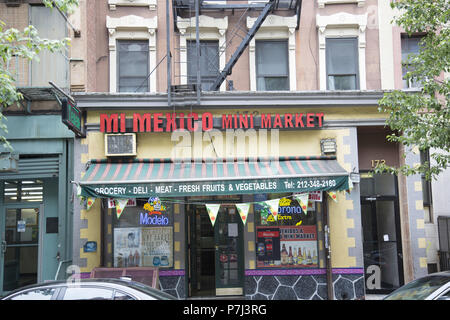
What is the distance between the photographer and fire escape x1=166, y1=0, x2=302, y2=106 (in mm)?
10977

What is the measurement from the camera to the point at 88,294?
5.88m

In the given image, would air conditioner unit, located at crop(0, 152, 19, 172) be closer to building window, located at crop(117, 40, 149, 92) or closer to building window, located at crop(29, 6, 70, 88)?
building window, located at crop(29, 6, 70, 88)

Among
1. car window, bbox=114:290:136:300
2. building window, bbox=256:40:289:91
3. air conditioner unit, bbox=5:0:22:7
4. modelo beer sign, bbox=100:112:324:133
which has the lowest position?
car window, bbox=114:290:136:300

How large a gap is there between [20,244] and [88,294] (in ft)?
22.0

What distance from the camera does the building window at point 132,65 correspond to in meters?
12.1

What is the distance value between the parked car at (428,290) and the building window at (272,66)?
23.6ft

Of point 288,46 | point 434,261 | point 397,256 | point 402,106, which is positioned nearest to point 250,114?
point 288,46

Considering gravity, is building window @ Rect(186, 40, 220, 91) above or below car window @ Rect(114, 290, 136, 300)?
above

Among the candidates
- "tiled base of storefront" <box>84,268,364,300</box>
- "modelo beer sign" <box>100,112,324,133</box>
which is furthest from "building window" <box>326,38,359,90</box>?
"tiled base of storefront" <box>84,268,364,300</box>

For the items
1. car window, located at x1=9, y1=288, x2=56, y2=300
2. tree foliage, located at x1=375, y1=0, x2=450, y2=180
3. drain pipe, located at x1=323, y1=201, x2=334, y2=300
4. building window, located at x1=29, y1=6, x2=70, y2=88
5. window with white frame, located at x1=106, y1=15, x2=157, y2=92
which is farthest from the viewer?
window with white frame, located at x1=106, y1=15, x2=157, y2=92

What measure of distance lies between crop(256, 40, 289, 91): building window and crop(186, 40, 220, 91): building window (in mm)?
1238

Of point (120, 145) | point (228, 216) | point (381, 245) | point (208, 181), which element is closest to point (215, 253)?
point (228, 216)

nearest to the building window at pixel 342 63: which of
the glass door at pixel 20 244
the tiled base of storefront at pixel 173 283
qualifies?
the tiled base of storefront at pixel 173 283
